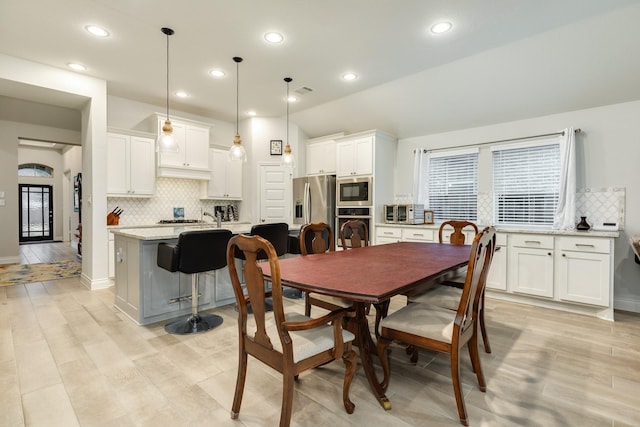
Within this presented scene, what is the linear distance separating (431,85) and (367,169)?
1.48 m

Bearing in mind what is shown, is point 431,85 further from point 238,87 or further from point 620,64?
point 238,87

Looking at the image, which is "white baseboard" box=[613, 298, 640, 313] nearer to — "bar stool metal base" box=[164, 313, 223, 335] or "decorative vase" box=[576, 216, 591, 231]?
"decorative vase" box=[576, 216, 591, 231]

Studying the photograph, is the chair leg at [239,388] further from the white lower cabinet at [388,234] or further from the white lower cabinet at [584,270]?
the white lower cabinet at [584,270]

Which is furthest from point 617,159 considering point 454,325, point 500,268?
point 454,325

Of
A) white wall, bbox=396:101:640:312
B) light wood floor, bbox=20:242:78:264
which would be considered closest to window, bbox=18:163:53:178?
light wood floor, bbox=20:242:78:264

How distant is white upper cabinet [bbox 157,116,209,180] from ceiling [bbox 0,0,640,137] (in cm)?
66

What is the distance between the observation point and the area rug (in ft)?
15.6

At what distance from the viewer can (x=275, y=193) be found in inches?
233

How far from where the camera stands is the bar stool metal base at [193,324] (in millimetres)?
2839

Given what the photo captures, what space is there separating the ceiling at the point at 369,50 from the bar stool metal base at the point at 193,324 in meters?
2.77

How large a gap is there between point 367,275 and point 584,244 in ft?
9.84

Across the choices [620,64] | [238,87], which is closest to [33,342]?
[238,87]

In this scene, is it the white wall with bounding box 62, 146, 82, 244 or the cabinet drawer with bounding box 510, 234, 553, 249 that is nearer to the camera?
the cabinet drawer with bounding box 510, 234, 553, 249

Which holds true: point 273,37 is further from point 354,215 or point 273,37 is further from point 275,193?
point 275,193
